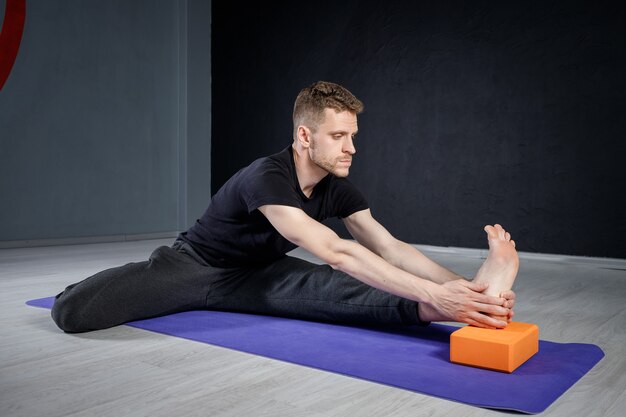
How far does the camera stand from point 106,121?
5039mm

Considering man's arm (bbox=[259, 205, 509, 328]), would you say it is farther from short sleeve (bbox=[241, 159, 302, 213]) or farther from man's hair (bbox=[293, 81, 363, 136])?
man's hair (bbox=[293, 81, 363, 136])

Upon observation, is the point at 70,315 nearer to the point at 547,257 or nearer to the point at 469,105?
the point at 547,257

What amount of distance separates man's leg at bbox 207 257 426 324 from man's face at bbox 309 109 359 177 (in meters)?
0.35

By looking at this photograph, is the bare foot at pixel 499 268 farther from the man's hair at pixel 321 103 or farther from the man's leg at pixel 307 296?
the man's hair at pixel 321 103

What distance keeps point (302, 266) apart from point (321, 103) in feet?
1.89

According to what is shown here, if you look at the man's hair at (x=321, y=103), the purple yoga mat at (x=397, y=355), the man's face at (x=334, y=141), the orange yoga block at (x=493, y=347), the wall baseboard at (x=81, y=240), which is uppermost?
the man's hair at (x=321, y=103)

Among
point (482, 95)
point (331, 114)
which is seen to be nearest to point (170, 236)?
point (482, 95)

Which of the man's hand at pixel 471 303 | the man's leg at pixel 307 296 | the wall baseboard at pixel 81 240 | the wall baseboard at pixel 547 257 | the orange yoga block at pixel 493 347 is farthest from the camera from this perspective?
the wall baseboard at pixel 81 240

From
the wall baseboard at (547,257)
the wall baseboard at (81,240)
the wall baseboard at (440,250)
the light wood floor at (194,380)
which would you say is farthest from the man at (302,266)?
Answer: the wall baseboard at (81,240)

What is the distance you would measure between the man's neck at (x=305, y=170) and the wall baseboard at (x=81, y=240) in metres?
3.12

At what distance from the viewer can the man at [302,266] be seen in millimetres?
1767

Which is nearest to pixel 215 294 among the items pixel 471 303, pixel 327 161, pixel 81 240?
pixel 327 161

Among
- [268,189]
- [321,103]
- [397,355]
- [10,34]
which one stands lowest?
[397,355]

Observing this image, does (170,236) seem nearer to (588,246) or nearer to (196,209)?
(196,209)
